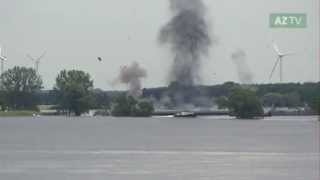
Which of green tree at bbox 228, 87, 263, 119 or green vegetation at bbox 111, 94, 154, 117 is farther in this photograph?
green vegetation at bbox 111, 94, 154, 117

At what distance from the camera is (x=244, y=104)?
169875 mm

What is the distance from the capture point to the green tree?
6614 inches

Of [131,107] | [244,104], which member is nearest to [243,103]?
[244,104]

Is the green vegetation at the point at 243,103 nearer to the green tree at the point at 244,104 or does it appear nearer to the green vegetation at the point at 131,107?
the green tree at the point at 244,104

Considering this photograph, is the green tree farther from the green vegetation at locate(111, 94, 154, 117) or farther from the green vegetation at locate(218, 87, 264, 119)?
the green vegetation at locate(111, 94, 154, 117)

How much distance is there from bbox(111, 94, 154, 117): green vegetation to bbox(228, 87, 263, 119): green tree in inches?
814

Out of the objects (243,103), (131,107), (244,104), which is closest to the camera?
(243,103)

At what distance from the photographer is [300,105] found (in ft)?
653

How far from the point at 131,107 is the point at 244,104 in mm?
29239

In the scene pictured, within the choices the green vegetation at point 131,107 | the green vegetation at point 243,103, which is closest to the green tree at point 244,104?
the green vegetation at point 243,103

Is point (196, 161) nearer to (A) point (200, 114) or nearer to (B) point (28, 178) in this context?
(B) point (28, 178)

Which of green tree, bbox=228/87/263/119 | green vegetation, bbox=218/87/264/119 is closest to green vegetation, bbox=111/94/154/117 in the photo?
green vegetation, bbox=218/87/264/119

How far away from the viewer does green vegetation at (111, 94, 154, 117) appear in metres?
188

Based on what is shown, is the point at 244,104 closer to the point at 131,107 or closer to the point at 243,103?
the point at 243,103
